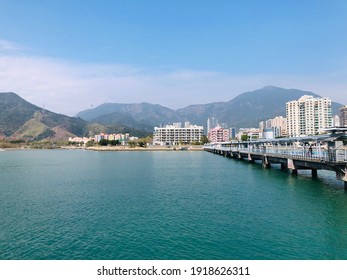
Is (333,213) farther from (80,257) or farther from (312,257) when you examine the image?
(80,257)

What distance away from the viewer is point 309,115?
15450 centimetres

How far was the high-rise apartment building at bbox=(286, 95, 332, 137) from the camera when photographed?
15125 centimetres

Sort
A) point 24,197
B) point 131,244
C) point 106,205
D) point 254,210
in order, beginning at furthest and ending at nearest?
point 24,197 < point 106,205 < point 254,210 < point 131,244

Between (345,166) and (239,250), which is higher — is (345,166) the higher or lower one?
the higher one

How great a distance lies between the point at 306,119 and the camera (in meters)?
156

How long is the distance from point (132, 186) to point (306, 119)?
145402 mm

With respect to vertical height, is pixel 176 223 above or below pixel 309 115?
below

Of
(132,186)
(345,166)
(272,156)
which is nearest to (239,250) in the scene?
(345,166)

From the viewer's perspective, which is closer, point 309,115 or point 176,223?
point 176,223

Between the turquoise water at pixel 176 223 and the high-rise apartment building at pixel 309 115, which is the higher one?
the high-rise apartment building at pixel 309 115

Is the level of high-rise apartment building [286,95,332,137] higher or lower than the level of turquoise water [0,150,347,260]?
higher

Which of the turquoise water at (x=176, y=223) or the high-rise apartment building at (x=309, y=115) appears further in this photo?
the high-rise apartment building at (x=309, y=115)

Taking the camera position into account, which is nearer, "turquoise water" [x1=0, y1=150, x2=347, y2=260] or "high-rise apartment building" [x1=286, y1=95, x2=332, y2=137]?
"turquoise water" [x1=0, y1=150, x2=347, y2=260]

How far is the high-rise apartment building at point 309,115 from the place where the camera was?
151250 millimetres
